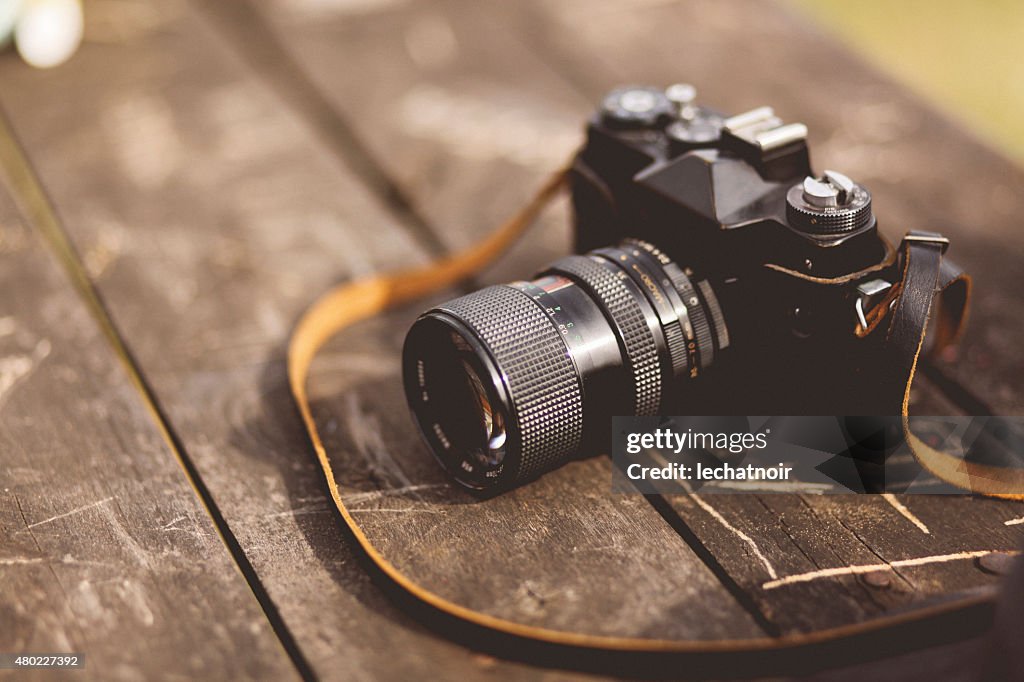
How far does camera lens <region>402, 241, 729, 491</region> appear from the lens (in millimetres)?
1388

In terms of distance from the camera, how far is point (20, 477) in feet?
5.10

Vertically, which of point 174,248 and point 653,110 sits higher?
point 653,110

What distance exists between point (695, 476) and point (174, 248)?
1076mm

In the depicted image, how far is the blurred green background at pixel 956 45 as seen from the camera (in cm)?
337

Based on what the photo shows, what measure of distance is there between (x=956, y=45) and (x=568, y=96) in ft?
6.30

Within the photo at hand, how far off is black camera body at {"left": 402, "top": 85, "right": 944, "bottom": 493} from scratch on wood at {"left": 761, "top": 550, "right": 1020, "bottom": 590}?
20 cm

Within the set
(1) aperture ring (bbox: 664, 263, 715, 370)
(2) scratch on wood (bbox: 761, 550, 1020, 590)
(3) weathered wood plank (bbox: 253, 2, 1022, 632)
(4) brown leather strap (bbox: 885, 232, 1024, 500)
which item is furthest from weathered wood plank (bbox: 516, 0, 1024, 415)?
(1) aperture ring (bbox: 664, 263, 715, 370)

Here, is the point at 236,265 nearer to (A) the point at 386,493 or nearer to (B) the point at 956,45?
(A) the point at 386,493

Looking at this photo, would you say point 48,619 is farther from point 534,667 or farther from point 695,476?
point 695,476

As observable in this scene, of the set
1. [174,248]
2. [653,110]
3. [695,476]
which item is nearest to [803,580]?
[695,476]

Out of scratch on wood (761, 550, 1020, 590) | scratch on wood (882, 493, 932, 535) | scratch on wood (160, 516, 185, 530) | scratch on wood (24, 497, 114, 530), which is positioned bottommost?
scratch on wood (24, 497, 114, 530)

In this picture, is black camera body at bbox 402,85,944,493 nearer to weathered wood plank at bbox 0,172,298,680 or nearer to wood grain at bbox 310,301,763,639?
wood grain at bbox 310,301,763,639

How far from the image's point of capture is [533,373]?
1.38 metres

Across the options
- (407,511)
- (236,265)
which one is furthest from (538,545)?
(236,265)
